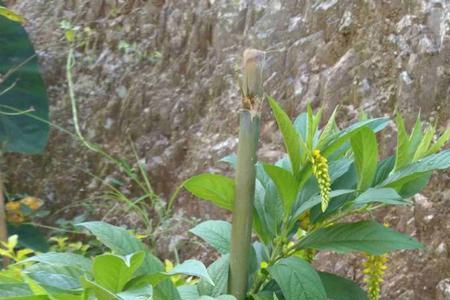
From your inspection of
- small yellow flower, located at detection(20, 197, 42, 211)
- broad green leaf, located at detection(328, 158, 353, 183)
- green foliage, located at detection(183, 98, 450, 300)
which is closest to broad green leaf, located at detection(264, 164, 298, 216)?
green foliage, located at detection(183, 98, 450, 300)

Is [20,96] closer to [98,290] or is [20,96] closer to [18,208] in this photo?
[18,208]

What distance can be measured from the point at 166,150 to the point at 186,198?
37 cm

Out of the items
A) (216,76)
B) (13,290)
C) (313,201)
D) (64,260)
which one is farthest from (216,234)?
(216,76)

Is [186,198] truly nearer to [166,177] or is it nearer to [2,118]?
[166,177]

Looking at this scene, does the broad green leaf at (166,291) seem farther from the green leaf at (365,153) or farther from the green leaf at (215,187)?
the green leaf at (365,153)

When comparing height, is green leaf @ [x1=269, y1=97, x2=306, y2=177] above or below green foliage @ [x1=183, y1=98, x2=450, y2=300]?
above

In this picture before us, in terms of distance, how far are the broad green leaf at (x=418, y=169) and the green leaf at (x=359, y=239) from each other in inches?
3.5

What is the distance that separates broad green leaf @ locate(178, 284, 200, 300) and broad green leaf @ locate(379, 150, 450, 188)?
0.41 meters

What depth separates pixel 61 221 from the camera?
13.6 feet

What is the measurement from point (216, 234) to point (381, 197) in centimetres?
34

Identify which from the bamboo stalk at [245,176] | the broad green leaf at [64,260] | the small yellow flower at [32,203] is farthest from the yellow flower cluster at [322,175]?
the small yellow flower at [32,203]

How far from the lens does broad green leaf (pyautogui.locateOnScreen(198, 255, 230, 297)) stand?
138 cm

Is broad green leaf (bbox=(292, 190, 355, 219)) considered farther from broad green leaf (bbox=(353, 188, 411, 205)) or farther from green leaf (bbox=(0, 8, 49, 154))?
green leaf (bbox=(0, 8, 49, 154))

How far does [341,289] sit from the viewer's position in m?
1.49
